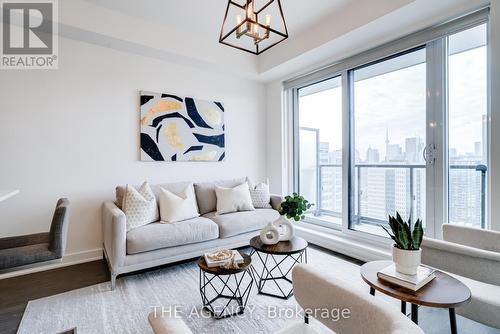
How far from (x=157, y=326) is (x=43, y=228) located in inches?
113

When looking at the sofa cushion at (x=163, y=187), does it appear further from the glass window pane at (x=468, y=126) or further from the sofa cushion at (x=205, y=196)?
the glass window pane at (x=468, y=126)

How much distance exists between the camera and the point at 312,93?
13.8 ft

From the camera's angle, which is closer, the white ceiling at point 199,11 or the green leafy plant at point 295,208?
the green leafy plant at point 295,208

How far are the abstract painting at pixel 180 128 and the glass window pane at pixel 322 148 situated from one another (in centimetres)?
140

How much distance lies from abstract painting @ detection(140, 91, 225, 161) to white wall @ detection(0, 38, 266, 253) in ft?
0.38

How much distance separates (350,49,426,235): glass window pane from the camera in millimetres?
2828

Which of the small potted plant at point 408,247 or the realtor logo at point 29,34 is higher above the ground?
the realtor logo at point 29,34

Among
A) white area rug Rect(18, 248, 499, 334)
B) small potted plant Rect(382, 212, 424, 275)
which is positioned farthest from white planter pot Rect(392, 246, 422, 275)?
white area rug Rect(18, 248, 499, 334)

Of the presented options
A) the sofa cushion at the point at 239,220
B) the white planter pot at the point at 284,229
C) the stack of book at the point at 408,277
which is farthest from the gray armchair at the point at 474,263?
the sofa cushion at the point at 239,220

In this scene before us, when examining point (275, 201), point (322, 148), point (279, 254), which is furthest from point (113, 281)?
point (322, 148)

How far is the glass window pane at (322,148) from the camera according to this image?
376 centimetres

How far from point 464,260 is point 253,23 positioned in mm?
2117

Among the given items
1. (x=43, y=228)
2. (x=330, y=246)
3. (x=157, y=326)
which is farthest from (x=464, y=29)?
(x=43, y=228)

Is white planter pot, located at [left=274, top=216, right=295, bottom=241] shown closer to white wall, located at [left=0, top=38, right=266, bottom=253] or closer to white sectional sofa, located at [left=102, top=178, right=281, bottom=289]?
white sectional sofa, located at [left=102, top=178, right=281, bottom=289]
